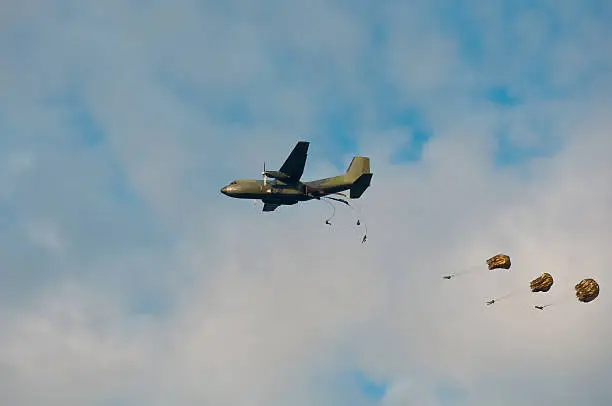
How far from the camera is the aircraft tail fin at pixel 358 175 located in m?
98.4

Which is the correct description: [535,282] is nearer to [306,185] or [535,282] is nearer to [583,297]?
[583,297]

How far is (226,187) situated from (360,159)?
67.7 ft

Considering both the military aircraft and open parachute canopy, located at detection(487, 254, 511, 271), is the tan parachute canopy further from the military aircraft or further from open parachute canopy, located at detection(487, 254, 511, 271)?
the military aircraft

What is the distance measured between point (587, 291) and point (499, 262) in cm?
1067

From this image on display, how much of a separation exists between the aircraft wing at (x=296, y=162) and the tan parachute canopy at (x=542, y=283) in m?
32.0

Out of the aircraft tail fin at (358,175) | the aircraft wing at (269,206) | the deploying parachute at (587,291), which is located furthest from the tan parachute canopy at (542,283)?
the aircraft wing at (269,206)

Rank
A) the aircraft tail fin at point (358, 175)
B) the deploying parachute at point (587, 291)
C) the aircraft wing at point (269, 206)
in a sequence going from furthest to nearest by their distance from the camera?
the aircraft wing at point (269, 206) < the aircraft tail fin at point (358, 175) < the deploying parachute at point (587, 291)

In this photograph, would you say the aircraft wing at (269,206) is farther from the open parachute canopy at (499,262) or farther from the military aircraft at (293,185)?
the open parachute canopy at (499,262)

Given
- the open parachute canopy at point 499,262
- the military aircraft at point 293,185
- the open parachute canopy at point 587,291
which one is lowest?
the open parachute canopy at point 587,291

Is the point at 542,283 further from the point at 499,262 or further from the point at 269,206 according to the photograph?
the point at 269,206

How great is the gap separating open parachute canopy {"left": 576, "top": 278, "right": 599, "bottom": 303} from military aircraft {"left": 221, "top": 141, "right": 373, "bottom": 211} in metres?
30.5

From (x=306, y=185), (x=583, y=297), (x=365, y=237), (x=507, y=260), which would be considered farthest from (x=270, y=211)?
(x=583, y=297)

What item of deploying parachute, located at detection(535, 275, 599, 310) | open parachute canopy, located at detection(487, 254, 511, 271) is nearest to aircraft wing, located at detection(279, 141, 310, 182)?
open parachute canopy, located at detection(487, 254, 511, 271)

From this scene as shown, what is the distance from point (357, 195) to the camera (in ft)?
328
